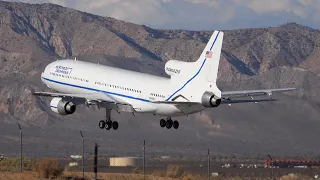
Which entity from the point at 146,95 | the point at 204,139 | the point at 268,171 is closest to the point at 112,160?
the point at 204,139

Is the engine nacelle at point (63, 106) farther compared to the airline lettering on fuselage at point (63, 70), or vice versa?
the airline lettering on fuselage at point (63, 70)

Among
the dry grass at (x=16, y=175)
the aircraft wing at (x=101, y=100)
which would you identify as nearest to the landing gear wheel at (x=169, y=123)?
the aircraft wing at (x=101, y=100)

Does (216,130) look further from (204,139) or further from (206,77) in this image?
(206,77)

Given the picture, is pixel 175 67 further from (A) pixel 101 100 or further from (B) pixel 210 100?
(A) pixel 101 100

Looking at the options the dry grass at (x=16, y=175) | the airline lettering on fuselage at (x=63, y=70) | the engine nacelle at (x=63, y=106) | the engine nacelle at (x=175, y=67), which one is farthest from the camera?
the airline lettering on fuselage at (x=63, y=70)

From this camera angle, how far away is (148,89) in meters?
107

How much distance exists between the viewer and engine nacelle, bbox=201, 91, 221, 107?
99312mm

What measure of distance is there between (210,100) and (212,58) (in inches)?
183

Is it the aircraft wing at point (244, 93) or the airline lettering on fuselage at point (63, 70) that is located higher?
the airline lettering on fuselage at point (63, 70)

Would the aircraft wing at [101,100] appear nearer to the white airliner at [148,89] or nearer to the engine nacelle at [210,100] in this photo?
the white airliner at [148,89]

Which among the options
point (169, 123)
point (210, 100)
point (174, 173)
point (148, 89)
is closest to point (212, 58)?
point (210, 100)

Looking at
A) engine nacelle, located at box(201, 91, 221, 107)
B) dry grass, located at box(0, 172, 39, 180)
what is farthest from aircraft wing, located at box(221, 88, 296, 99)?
dry grass, located at box(0, 172, 39, 180)

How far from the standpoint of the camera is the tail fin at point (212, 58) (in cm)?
10050

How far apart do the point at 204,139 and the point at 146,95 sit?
3189 inches
